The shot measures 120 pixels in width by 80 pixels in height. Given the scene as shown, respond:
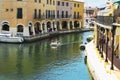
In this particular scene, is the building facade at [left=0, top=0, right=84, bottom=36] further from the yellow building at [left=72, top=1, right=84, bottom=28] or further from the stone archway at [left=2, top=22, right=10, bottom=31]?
the yellow building at [left=72, top=1, right=84, bottom=28]

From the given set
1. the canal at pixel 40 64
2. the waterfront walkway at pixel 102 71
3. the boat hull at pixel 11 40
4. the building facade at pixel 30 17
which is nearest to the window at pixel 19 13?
the building facade at pixel 30 17

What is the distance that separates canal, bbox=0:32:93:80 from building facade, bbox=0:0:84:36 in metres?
10.3

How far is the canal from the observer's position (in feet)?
97.5

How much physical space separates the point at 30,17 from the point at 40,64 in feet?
90.7

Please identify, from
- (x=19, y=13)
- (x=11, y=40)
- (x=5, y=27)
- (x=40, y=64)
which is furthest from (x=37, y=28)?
(x=40, y=64)

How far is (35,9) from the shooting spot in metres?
64.8

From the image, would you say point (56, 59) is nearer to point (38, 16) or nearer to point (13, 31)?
point (13, 31)

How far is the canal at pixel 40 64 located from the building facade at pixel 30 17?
406 inches

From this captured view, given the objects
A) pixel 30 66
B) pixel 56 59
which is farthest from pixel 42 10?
pixel 30 66

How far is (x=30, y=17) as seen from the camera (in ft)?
205

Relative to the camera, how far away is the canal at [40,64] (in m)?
29.7

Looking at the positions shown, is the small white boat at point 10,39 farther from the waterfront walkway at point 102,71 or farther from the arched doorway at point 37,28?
the waterfront walkway at point 102,71

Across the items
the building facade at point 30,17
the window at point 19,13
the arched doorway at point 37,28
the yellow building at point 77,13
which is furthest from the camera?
the yellow building at point 77,13

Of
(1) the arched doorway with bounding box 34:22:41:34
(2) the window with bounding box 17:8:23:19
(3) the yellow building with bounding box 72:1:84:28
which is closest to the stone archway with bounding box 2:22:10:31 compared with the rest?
(2) the window with bounding box 17:8:23:19
